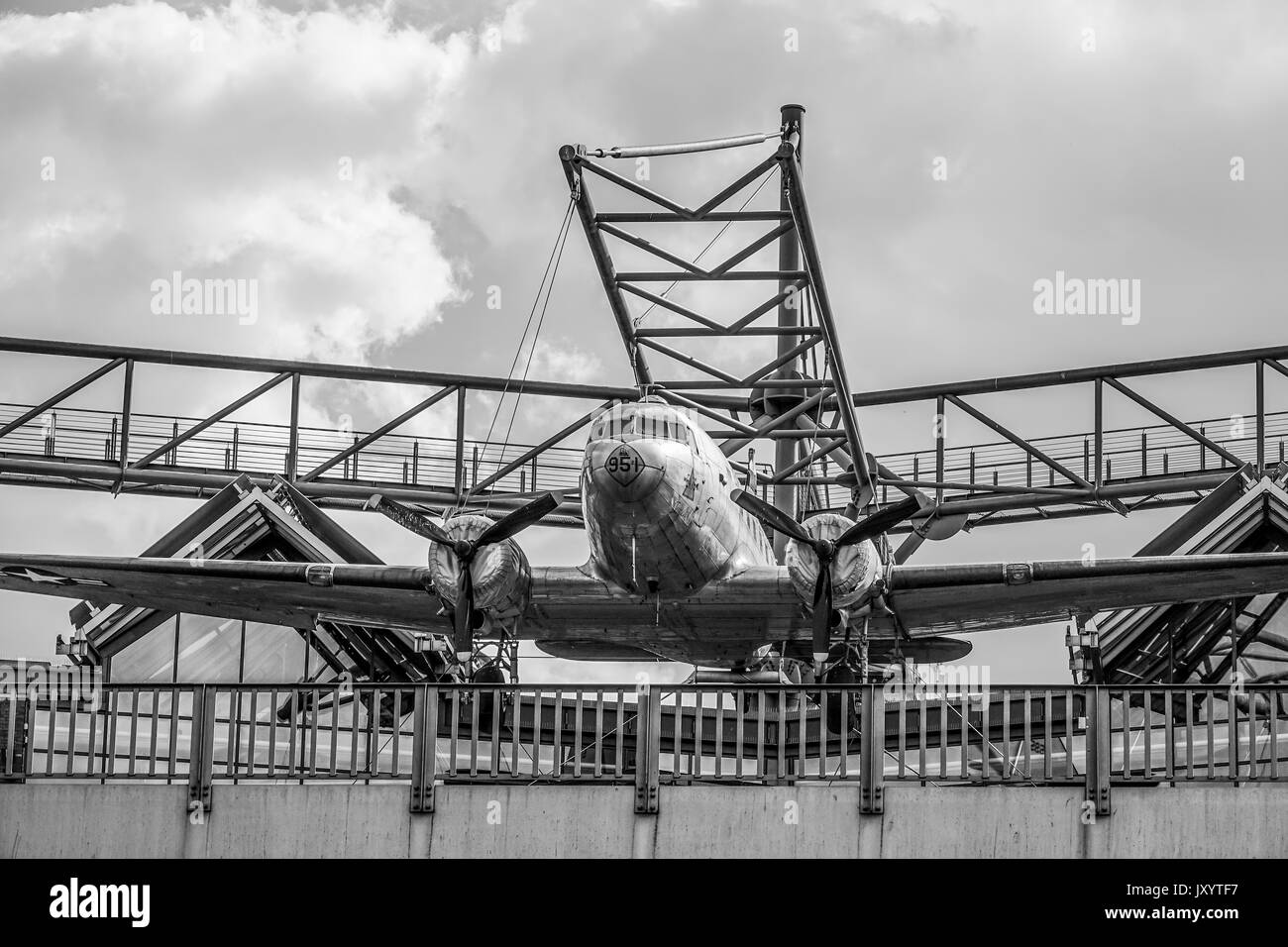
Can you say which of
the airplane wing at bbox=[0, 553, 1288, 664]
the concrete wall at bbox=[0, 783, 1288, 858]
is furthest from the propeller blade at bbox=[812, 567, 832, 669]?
the concrete wall at bbox=[0, 783, 1288, 858]

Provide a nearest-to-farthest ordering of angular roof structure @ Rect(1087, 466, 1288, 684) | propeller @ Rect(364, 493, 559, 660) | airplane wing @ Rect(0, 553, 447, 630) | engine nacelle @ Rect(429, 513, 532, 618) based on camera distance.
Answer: propeller @ Rect(364, 493, 559, 660) → engine nacelle @ Rect(429, 513, 532, 618) → airplane wing @ Rect(0, 553, 447, 630) → angular roof structure @ Rect(1087, 466, 1288, 684)

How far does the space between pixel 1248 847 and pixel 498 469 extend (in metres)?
27.2

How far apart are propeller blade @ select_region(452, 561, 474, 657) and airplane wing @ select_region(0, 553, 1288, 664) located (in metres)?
1.48

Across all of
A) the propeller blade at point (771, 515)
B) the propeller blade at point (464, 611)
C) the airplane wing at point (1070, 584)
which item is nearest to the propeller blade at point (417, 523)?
the propeller blade at point (464, 611)

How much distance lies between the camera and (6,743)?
50.9 ft

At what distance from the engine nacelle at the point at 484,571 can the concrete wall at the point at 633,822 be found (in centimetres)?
1259

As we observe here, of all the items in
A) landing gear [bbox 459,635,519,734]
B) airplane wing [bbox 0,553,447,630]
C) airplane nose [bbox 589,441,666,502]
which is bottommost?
landing gear [bbox 459,635,519,734]

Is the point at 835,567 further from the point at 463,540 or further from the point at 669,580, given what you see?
the point at 463,540

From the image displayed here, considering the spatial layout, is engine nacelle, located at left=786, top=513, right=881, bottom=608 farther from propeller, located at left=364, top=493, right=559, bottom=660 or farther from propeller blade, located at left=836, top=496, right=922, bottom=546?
propeller, located at left=364, top=493, right=559, bottom=660

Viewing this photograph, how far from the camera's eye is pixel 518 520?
27.0 metres

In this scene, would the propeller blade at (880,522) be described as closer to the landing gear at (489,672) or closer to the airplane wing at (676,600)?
the airplane wing at (676,600)

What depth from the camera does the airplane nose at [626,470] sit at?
2466 cm

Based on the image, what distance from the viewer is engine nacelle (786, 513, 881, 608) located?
1043 inches
